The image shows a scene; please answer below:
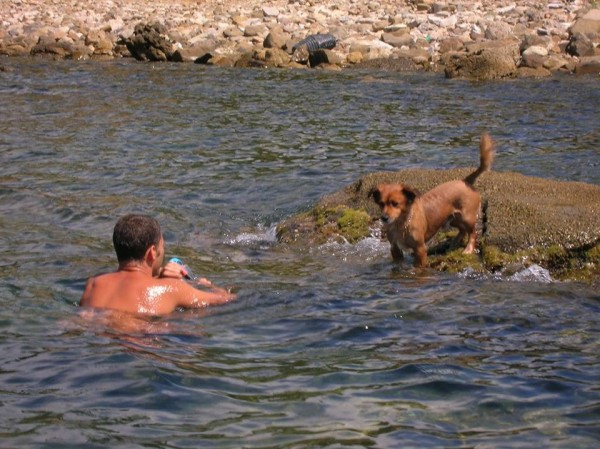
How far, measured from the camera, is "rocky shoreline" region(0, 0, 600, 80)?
24438 mm

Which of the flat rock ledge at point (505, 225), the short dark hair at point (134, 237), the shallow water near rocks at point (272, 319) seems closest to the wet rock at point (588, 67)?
the shallow water near rocks at point (272, 319)

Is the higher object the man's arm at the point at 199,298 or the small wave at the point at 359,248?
the man's arm at the point at 199,298

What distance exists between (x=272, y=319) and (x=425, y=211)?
2.29 meters

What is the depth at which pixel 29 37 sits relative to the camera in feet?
95.7

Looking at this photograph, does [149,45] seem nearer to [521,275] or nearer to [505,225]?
[505,225]

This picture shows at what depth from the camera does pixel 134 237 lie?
7055mm

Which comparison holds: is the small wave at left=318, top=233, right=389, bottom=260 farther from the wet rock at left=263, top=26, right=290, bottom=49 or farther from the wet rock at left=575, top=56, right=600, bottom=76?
the wet rock at left=263, top=26, right=290, bottom=49

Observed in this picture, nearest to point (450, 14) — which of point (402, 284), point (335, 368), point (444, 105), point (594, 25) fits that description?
point (594, 25)

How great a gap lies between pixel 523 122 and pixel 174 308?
37.5 feet

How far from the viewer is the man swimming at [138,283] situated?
698 centimetres

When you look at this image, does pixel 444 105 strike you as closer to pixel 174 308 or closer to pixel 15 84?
pixel 15 84

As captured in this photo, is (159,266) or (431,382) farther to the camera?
(159,266)

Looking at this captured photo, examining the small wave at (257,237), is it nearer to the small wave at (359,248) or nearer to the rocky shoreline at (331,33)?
the small wave at (359,248)

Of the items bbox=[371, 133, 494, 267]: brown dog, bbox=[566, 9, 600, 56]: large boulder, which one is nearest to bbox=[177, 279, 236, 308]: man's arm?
bbox=[371, 133, 494, 267]: brown dog
